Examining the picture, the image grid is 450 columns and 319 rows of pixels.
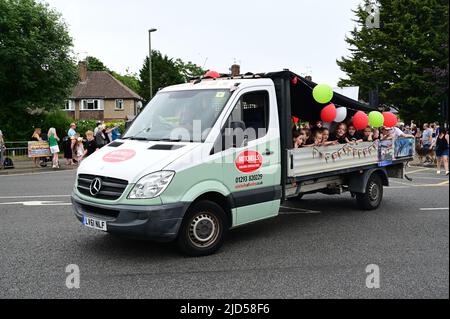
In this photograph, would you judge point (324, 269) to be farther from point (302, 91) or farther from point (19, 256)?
point (19, 256)

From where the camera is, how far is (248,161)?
608 centimetres

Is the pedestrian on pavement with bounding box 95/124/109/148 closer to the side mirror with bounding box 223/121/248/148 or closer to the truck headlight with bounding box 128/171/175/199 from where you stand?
the side mirror with bounding box 223/121/248/148

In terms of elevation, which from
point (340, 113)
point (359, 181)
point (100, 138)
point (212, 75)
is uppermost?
point (212, 75)

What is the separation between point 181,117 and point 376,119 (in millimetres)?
4162

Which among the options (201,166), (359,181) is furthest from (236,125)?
(359,181)

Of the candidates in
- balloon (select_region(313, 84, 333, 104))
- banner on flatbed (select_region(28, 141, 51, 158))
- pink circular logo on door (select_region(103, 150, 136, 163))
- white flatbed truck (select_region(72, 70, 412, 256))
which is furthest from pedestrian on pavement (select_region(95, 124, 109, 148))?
pink circular logo on door (select_region(103, 150, 136, 163))

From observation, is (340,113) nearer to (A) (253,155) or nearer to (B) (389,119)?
(B) (389,119)

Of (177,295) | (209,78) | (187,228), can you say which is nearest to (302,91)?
(209,78)

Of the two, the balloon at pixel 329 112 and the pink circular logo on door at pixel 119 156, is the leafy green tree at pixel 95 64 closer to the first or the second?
the balloon at pixel 329 112

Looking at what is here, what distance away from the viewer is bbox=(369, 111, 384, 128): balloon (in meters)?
8.49

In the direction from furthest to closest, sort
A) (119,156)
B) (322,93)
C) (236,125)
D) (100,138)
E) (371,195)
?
(100,138), (371,195), (322,93), (236,125), (119,156)

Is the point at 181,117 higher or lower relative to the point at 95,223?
higher

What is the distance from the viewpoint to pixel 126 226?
5.29 meters

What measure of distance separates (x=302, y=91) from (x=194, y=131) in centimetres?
243
